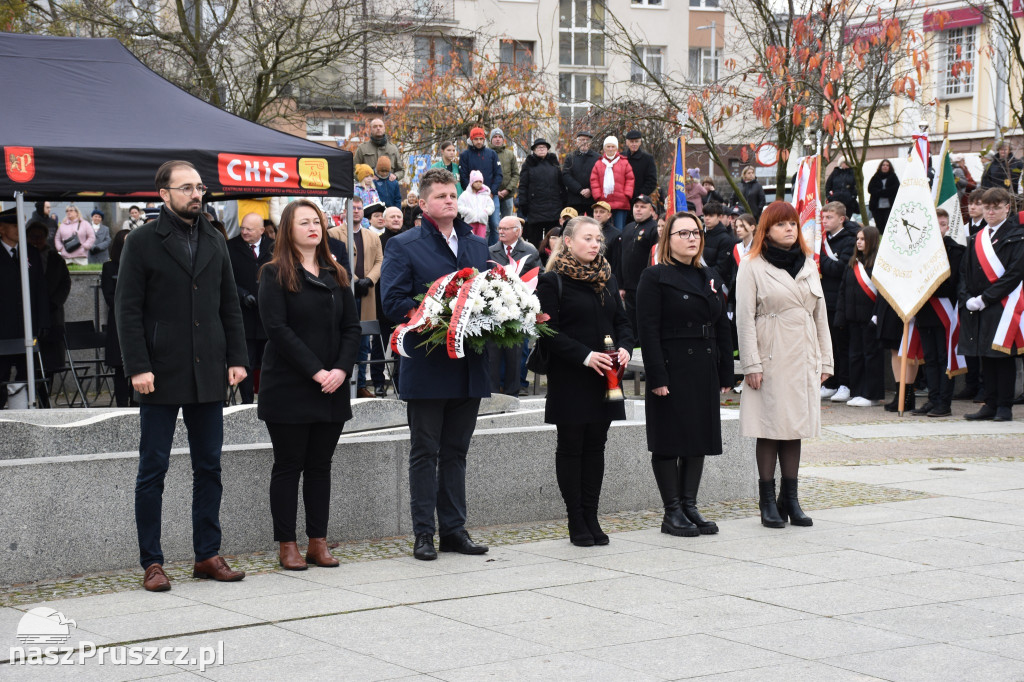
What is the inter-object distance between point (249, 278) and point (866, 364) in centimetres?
737

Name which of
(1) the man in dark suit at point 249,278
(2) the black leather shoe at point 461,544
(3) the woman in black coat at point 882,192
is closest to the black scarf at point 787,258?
(2) the black leather shoe at point 461,544

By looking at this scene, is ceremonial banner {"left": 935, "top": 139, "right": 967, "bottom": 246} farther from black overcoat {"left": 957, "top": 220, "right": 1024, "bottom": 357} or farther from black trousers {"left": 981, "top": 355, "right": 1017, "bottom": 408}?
black trousers {"left": 981, "top": 355, "right": 1017, "bottom": 408}

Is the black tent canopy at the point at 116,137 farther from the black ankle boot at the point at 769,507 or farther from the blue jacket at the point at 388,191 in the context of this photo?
the blue jacket at the point at 388,191

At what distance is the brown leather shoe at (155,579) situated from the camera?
266 inches

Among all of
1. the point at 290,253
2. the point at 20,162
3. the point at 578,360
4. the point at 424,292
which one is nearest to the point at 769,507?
the point at 578,360

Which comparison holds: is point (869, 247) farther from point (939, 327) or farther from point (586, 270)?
point (586, 270)

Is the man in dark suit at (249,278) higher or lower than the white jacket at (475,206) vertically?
lower

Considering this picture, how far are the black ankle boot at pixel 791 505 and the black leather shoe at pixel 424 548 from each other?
2493 mm

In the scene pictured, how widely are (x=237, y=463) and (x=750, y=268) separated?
3526 mm

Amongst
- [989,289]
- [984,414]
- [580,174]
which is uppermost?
[580,174]

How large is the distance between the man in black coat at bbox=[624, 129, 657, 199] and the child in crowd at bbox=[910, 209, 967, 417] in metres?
A: 5.53

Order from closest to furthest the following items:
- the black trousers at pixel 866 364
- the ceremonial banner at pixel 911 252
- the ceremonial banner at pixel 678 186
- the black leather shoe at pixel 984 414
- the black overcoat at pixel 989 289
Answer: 1. the black overcoat at pixel 989 289
2. the black leather shoe at pixel 984 414
3. the ceremonial banner at pixel 911 252
4. the black trousers at pixel 866 364
5. the ceremonial banner at pixel 678 186

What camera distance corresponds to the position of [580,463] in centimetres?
809

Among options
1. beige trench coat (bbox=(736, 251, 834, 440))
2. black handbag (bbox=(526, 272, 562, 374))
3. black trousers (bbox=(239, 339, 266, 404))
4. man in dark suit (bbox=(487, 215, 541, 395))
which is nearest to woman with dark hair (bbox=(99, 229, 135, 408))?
black trousers (bbox=(239, 339, 266, 404))
